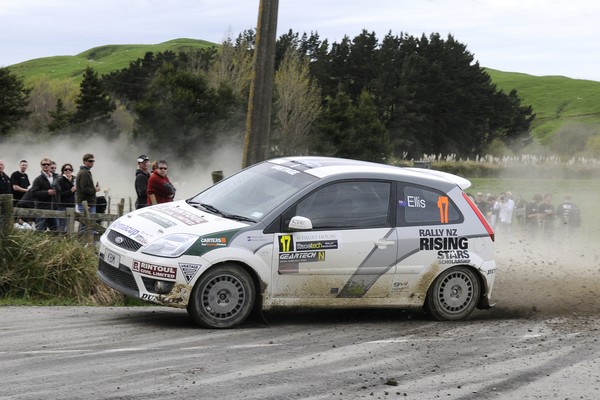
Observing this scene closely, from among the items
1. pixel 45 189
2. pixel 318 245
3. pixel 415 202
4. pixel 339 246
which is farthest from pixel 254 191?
pixel 45 189

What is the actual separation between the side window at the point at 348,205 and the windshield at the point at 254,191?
231 millimetres

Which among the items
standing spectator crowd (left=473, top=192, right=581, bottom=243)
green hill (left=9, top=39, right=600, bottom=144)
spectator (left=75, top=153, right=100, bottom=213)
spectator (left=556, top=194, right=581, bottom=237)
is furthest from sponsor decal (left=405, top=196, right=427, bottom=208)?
green hill (left=9, top=39, right=600, bottom=144)

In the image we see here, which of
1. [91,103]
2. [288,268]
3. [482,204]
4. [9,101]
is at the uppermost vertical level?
[91,103]

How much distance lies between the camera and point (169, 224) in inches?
376

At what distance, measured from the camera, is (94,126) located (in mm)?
70375

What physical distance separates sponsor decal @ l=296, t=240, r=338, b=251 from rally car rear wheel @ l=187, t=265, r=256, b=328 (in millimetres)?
652

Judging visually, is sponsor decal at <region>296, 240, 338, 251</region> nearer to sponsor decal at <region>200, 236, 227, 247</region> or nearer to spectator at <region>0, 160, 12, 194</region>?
sponsor decal at <region>200, 236, 227, 247</region>

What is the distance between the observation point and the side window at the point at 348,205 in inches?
385

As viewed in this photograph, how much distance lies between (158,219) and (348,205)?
2076 mm

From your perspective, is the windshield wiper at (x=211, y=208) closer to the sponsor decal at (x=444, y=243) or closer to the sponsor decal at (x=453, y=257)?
the sponsor decal at (x=444, y=243)

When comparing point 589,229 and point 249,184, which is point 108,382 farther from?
point 589,229

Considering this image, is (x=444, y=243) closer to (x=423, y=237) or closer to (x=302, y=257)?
(x=423, y=237)

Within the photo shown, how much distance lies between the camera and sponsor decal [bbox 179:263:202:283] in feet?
29.6

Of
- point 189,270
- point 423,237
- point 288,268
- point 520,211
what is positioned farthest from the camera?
point 520,211
